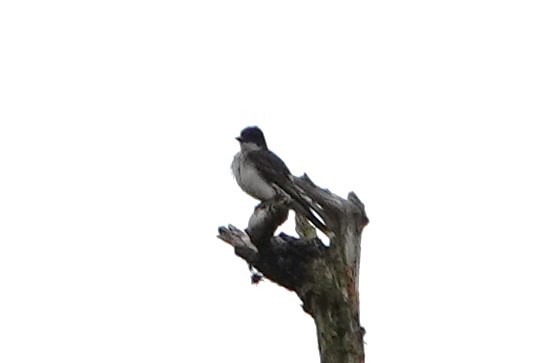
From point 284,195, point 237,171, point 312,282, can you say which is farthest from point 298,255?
point 237,171

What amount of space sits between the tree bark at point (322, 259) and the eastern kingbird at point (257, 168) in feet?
7.89

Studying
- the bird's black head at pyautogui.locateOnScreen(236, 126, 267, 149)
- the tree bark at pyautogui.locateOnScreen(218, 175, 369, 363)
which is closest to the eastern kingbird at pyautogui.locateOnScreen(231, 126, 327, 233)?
the bird's black head at pyautogui.locateOnScreen(236, 126, 267, 149)

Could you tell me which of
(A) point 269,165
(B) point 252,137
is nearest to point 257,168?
(A) point 269,165

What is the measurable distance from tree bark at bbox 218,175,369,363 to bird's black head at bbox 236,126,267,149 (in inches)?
198

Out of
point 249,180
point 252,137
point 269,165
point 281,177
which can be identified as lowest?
point 281,177

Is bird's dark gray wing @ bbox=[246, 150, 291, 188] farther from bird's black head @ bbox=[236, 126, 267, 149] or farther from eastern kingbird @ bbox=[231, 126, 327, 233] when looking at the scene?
bird's black head @ bbox=[236, 126, 267, 149]

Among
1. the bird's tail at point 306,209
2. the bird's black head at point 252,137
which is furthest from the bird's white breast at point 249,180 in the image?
the bird's tail at point 306,209

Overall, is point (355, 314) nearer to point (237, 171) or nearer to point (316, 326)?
point (316, 326)

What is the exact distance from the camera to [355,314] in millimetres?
8938

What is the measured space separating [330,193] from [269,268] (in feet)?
2.47

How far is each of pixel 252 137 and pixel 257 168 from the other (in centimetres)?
105

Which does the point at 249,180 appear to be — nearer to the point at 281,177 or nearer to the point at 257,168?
the point at 257,168

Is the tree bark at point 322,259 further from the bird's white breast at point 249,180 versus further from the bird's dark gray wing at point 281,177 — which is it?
the bird's white breast at point 249,180

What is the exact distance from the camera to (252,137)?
15000 millimetres
